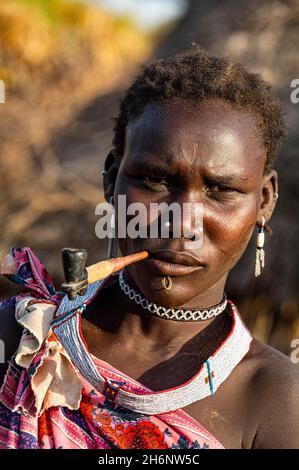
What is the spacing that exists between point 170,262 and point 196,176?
20cm

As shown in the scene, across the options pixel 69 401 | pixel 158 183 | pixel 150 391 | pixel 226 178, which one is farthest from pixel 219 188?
pixel 69 401

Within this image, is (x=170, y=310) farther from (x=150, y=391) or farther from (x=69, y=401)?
(x=69, y=401)

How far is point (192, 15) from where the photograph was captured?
214 inches

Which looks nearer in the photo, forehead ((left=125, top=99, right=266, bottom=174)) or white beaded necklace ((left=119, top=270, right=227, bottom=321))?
forehead ((left=125, top=99, right=266, bottom=174))

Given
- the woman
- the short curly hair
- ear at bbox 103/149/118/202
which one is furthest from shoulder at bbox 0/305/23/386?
the short curly hair

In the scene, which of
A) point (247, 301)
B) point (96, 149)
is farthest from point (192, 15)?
point (247, 301)

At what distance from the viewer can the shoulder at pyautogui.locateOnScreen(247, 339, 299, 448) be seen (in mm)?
1637

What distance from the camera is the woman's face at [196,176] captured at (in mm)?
1591

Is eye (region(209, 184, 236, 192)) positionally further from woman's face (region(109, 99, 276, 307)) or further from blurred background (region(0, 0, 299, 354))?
blurred background (region(0, 0, 299, 354))

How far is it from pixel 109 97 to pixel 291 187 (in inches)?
69.0

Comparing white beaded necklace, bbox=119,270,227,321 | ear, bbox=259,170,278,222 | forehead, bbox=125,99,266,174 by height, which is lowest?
white beaded necklace, bbox=119,270,227,321

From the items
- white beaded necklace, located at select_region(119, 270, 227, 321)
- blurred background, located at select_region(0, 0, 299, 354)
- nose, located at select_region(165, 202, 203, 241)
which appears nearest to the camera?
nose, located at select_region(165, 202, 203, 241)

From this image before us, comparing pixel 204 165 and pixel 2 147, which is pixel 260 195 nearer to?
pixel 204 165

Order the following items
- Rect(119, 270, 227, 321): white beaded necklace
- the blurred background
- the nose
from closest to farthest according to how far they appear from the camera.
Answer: the nose → Rect(119, 270, 227, 321): white beaded necklace → the blurred background
